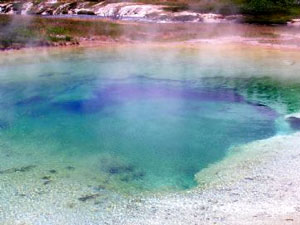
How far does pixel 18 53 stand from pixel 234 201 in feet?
69.0

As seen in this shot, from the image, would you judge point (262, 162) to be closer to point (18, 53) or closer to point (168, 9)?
point (18, 53)

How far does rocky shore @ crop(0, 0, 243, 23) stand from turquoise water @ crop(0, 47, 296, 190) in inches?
866

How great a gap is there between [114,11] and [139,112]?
38392 mm

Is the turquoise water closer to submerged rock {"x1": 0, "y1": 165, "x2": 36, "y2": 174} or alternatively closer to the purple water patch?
the purple water patch

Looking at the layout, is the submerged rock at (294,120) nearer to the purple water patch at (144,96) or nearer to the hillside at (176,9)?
the purple water patch at (144,96)

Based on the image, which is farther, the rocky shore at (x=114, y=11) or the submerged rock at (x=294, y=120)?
the rocky shore at (x=114, y=11)

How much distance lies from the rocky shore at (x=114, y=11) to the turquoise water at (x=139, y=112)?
72.1 ft

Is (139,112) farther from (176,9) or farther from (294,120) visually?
(176,9)

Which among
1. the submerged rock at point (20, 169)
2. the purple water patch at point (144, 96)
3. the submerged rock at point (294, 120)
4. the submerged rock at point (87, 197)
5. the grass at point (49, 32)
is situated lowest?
the submerged rock at point (87, 197)

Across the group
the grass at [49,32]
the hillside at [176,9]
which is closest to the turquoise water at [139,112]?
the grass at [49,32]

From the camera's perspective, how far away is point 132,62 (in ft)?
78.9

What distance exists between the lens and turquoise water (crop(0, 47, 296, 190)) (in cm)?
1189

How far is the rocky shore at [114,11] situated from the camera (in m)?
46.2

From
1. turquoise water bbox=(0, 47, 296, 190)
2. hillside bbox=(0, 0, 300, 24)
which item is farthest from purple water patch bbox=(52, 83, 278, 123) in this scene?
hillside bbox=(0, 0, 300, 24)
